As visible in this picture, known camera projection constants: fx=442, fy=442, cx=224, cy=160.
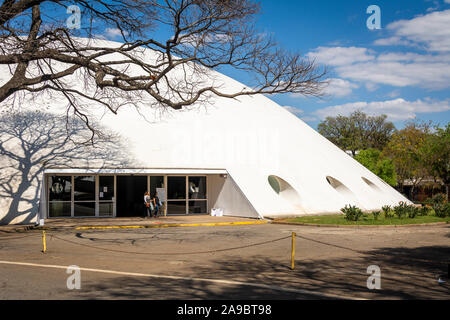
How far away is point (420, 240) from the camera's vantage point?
43.6 ft

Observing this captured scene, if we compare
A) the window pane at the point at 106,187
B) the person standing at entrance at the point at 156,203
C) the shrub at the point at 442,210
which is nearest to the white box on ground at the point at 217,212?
the person standing at entrance at the point at 156,203

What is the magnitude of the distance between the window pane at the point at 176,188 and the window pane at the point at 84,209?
3.98m

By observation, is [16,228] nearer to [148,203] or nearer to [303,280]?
[148,203]

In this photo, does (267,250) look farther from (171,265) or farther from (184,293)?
(184,293)

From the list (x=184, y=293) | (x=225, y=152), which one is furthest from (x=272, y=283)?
(x=225, y=152)

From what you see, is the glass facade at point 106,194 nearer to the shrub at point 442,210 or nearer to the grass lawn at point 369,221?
the grass lawn at point 369,221

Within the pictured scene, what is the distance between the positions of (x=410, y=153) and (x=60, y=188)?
97.0 ft

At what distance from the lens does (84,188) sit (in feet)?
72.2

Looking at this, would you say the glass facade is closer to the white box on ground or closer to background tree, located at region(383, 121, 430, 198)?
the white box on ground

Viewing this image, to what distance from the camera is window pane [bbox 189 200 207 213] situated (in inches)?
950

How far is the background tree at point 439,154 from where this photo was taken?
1346 inches

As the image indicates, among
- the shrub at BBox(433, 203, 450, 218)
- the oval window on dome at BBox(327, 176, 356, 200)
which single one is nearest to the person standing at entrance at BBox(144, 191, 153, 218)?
the oval window on dome at BBox(327, 176, 356, 200)

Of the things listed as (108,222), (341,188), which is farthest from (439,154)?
(108,222)

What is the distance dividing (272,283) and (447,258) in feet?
16.1
